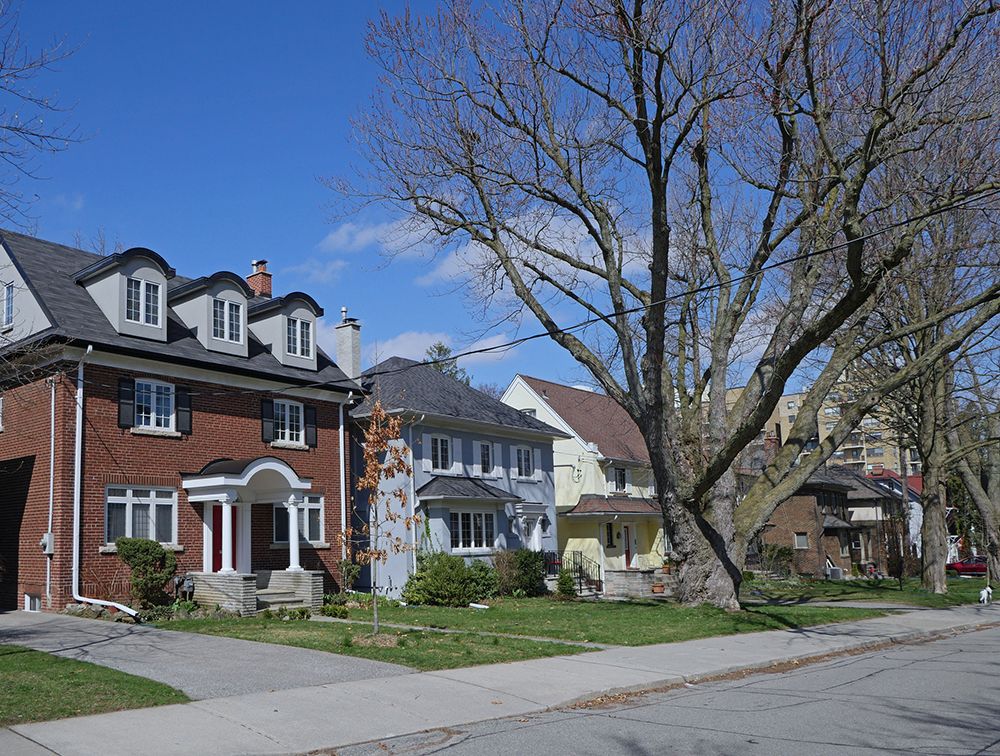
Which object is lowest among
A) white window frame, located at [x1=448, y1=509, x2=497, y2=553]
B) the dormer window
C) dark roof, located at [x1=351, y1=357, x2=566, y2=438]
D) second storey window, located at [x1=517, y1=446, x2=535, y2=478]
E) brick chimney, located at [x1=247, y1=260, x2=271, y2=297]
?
white window frame, located at [x1=448, y1=509, x2=497, y2=553]

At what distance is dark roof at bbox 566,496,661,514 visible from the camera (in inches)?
1383

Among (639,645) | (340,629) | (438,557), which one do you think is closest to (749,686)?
(639,645)

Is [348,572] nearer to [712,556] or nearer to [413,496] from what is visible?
[413,496]

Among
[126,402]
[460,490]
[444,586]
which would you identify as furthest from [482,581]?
[126,402]

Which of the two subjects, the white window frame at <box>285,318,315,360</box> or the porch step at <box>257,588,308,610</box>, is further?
the white window frame at <box>285,318,315,360</box>

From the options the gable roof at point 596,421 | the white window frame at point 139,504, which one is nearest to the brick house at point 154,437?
the white window frame at point 139,504

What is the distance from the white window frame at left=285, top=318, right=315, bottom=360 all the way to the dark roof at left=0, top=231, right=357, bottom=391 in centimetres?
67

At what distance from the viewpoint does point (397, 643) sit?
1345 centimetres

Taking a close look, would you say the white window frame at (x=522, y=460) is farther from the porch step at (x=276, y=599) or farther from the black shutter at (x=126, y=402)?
the black shutter at (x=126, y=402)

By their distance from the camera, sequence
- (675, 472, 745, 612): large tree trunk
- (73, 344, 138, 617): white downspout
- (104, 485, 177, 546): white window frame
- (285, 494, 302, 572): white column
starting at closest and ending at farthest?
1. (73, 344, 138, 617): white downspout
2. (675, 472, 745, 612): large tree trunk
3. (104, 485, 177, 546): white window frame
4. (285, 494, 302, 572): white column

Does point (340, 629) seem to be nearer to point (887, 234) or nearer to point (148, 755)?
point (148, 755)

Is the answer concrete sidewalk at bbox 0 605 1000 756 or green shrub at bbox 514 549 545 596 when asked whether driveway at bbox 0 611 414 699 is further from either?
green shrub at bbox 514 549 545 596

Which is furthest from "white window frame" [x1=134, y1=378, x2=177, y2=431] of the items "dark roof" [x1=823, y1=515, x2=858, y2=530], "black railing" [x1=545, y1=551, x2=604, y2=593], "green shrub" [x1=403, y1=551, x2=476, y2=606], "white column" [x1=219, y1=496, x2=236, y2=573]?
"dark roof" [x1=823, y1=515, x2=858, y2=530]

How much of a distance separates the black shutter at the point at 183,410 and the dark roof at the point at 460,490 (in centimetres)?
793
